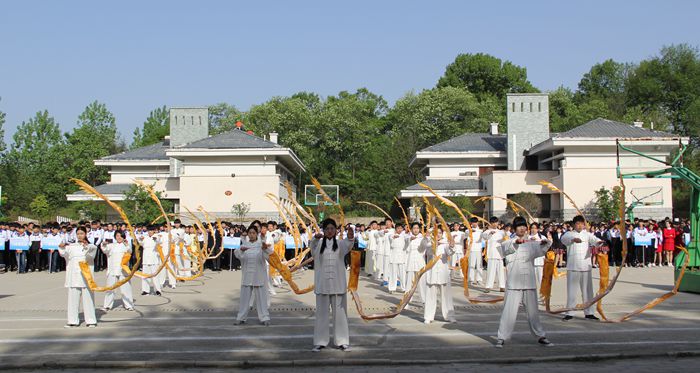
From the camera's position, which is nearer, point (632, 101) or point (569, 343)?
point (569, 343)

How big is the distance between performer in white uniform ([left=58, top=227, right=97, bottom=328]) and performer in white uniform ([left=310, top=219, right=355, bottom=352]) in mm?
4436

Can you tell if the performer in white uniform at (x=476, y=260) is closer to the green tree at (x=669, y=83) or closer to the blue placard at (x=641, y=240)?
the blue placard at (x=641, y=240)

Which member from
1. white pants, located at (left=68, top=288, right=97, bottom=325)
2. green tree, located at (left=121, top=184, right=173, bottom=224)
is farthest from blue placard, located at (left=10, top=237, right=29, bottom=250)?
white pants, located at (left=68, top=288, right=97, bottom=325)

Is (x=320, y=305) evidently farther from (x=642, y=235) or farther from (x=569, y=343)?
(x=642, y=235)

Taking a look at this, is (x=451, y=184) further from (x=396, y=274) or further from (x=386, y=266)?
(x=396, y=274)

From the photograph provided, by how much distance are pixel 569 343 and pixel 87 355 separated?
660cm

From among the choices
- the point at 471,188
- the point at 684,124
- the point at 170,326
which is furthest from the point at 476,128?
the point at 170,326

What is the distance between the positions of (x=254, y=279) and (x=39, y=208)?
4171 cm


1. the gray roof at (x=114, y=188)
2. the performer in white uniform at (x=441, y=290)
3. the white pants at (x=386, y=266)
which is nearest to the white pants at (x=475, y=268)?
the white pants at (x=386, y=266)

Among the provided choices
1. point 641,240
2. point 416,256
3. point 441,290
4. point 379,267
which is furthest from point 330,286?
point 641,240

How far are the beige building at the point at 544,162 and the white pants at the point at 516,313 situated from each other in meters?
26.7

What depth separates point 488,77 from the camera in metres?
67.0

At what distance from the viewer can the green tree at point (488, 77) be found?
66688mm

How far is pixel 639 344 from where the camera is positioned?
32.2 feet
